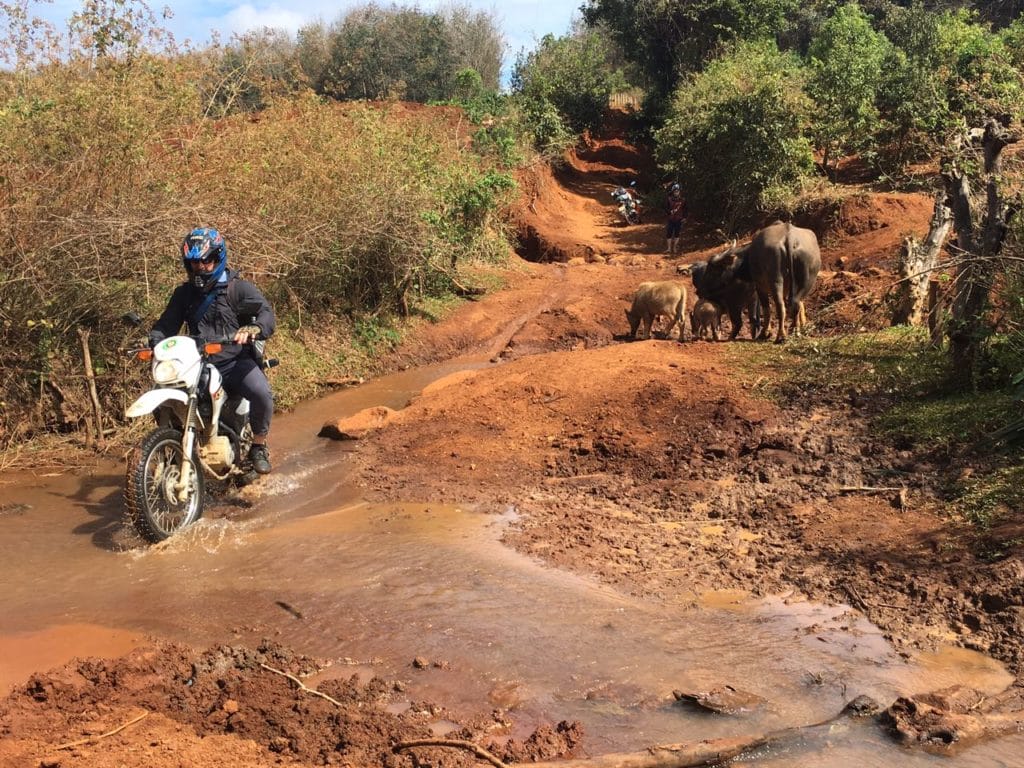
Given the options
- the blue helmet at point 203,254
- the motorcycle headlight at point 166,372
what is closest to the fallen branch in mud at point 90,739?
the motorcycle headlight at point 166,372

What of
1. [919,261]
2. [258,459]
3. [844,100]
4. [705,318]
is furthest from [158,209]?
[844,100]

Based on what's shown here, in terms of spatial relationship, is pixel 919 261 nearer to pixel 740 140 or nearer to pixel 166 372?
pixel 166 372

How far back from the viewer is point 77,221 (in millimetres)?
7598

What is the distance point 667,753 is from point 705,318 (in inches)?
372

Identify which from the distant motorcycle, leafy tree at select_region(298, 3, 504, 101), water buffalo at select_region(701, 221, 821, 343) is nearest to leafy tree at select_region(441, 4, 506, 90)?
leafy tree at select_region(298, 3, 504, 101)

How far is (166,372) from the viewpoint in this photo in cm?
543

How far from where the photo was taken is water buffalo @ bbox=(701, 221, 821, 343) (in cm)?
1107

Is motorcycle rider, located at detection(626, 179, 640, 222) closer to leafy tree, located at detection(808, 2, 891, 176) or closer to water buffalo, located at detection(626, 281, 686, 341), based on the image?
leafy tree, located at detection(808, 2, 891, 176)

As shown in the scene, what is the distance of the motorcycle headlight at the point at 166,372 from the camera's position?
213 inches

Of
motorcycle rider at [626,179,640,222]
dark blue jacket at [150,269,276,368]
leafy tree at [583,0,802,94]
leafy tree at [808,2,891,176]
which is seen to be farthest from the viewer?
leafy tree at [583,0,802,94]

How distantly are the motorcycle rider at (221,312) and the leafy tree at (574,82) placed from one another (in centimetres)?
2702

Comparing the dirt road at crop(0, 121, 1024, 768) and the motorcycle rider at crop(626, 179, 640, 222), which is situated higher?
the motorcycle rider at crop(626, 179, 640, 222)

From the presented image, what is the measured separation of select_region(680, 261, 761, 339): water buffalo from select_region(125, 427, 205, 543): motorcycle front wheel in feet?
27.7

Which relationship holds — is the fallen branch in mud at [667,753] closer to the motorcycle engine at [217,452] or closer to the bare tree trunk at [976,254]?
the motorcycle engine at [217,452]
